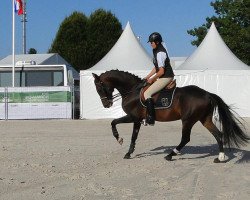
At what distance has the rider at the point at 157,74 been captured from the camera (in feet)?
34.7

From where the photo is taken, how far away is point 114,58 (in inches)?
1136

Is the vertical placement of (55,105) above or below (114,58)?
below

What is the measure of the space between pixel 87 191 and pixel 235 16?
1866 inches

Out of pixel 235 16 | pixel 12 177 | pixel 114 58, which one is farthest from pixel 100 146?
pixel 235 16

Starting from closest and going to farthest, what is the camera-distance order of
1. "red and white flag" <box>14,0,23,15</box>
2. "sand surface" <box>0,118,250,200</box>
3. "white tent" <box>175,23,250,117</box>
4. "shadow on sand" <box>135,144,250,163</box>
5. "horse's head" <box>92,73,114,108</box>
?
1. "sand surface" <box>0,118,250,200</box>
2. "horse's head" <box>92,73,114,108</box>
3. "shadow on sand" <box>135,144,250,163</box>
4. "white tent" <box>175,23,250,117</box>
5. "red and white flag" <box>14,0,23,15</box>

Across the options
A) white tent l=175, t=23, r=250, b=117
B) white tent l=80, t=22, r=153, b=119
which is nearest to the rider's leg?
white tent l=80, t=22, r=153, b=119

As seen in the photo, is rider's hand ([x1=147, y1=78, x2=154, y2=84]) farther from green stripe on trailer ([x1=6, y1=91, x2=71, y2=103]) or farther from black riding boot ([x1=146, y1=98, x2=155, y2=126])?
green stripe on trailer ([x1=6, y1=91, x2=71, y2=103])

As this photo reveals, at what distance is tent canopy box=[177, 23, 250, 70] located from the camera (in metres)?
27.5

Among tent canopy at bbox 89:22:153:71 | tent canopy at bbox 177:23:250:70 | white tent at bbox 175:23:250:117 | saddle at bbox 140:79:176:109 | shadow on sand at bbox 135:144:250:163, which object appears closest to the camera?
saddle at bbox 140:79:176:109

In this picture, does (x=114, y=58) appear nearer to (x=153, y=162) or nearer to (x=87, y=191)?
(x=153, y=162)

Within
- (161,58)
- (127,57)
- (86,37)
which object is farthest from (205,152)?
(86,37)

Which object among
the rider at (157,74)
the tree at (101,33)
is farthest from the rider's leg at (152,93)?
the tree at (101,33)

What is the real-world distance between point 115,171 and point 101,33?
175 ft

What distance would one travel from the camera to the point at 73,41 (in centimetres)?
6172
